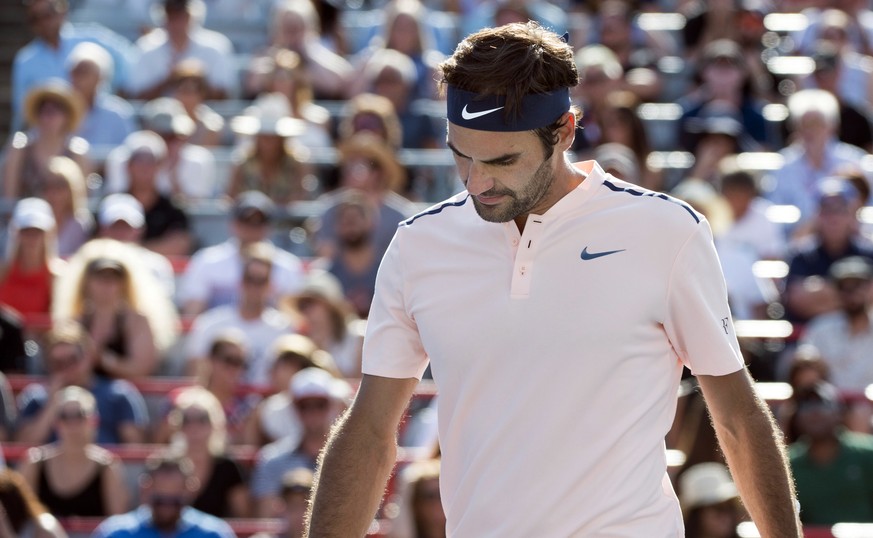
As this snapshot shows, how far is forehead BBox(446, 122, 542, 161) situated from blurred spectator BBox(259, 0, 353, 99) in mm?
9004

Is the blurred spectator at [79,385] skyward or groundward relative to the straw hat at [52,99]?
groundward

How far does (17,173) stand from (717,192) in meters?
4.63

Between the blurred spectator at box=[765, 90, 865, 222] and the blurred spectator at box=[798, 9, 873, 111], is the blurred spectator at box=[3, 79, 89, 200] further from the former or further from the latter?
the blurred spectator at box=[798, 9, 873, 111]

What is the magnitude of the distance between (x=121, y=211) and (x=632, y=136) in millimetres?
3335

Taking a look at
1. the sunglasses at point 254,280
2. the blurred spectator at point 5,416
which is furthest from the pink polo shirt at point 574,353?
the sunglasses at point 254,280

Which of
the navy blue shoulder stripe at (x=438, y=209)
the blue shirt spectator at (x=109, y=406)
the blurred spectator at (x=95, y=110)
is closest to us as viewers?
the navy blue shoulder stripe at (x=438, y=209)

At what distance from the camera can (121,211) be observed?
984 centimetres

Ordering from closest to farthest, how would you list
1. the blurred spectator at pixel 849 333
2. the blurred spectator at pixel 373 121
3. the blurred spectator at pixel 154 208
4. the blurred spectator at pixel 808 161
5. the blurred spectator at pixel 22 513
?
the blurred spectator at pixel 22 513, the blurred spectator at pixel 849 333, the blurred spectator at pixel 154 208, the blurred spectator at pixel 808 161, the blurred spectator at pixel 373 121

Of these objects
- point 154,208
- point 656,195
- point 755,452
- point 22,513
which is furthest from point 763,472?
point 154,208

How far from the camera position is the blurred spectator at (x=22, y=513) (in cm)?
764

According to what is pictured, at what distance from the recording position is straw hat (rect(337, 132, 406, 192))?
33.5 ft

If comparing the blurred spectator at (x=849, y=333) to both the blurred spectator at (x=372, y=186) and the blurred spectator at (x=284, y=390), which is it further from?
the blurred spectator at (x=284, y=390)

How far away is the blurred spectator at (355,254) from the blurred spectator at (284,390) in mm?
967

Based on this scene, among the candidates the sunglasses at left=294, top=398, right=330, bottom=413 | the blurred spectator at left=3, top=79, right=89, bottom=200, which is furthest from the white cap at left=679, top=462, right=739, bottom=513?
the blurred spectator at left=3, top=79, right=89, bottom=200
